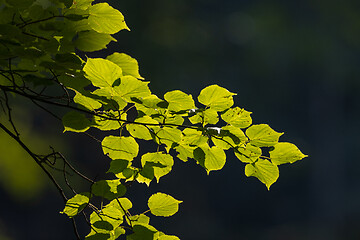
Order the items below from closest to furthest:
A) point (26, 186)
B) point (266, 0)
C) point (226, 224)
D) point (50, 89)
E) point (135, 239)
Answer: point (135, 239)
point (26, 186)
point (50, 89)
point (226, 224)
point (266, 0)

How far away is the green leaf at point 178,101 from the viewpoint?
652 millimetres

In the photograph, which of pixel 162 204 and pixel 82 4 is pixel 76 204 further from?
pixel 82 4

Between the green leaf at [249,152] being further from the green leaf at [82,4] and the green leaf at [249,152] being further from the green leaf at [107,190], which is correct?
the green leaf at [82,4]

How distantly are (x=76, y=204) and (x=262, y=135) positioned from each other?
11.0 inches

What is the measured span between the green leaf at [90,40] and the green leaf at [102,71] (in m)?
0.07

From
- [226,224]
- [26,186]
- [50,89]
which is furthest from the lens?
[226,224]

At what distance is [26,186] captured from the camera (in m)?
6.37

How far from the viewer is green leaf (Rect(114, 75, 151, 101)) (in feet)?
2.04

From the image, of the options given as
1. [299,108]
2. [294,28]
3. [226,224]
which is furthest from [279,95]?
[226,224]

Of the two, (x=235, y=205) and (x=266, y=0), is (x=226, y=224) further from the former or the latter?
(x=266, y=0)

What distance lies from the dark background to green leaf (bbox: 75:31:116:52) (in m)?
8.60

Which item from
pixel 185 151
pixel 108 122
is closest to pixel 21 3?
pixel 108 122

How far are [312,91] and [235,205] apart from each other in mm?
3109

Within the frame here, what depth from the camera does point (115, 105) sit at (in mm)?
651
